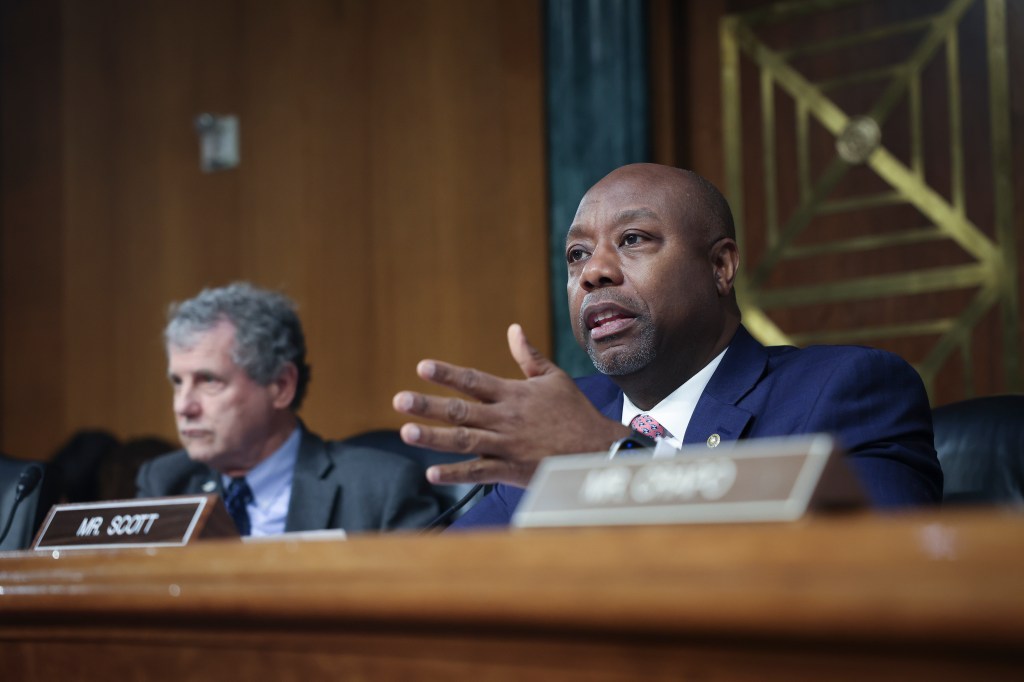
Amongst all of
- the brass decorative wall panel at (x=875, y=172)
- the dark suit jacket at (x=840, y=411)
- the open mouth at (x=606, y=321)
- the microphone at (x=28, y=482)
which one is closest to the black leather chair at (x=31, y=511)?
the microphone at (x=28, y=482)

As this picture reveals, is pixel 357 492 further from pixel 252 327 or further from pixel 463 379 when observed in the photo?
pixel 463 379

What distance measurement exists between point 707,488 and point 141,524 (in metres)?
0.74

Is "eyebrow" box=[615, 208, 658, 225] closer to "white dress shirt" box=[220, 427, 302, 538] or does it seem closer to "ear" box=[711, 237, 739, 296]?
"ear" box=[711, 237, 739, 296]

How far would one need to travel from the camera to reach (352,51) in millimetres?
4410

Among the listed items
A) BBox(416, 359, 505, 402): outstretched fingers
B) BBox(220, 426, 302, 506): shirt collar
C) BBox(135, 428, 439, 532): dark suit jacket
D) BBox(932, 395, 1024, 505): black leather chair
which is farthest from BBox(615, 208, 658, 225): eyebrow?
BBox(220, 426, 302, 506): shirt collar

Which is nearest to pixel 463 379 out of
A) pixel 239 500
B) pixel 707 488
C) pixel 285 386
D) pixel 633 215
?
pixel 707 488

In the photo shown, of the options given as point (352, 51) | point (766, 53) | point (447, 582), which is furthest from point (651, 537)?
point (352, 51)

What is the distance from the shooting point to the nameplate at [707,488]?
2.56 feet

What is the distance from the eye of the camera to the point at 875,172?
3250 mm

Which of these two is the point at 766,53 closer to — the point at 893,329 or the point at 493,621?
the point at 893,329

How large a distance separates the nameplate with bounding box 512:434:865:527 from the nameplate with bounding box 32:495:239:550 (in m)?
0.51

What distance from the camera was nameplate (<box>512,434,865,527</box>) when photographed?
2.56 feet

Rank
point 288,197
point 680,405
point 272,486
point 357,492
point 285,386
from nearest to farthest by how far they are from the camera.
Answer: point 680,405, point 357,492, point 272,486, point 285,386, point 288,197

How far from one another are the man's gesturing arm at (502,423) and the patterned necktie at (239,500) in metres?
1.80
